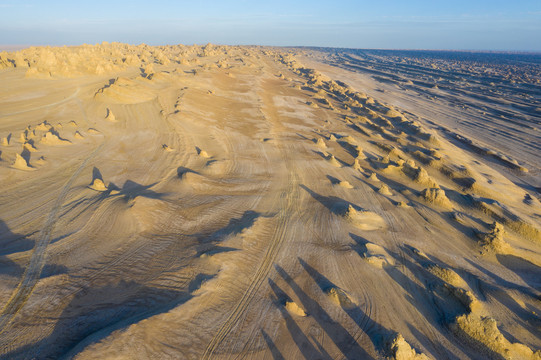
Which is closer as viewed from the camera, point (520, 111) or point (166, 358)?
point (166, 358)

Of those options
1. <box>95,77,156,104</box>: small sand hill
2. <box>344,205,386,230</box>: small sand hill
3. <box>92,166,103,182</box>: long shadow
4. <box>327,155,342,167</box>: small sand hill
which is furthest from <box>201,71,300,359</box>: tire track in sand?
<box>95,77,156,104</box>: small sand hill

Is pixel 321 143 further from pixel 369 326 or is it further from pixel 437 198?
pixel 369 326

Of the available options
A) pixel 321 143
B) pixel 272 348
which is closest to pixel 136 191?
pixel 272 348

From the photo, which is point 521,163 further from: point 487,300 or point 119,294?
point 119,294

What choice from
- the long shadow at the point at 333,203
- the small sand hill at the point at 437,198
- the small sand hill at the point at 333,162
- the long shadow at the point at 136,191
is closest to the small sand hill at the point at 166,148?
the long shadow at the point at 136,191

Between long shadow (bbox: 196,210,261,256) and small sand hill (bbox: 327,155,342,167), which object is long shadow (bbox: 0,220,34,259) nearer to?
long shadow (bbox: 196,210,261,256)

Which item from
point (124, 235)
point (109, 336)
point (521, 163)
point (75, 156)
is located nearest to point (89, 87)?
point (75, 156)

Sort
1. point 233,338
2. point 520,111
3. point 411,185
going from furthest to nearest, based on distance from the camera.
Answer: point 520,111 → point 411,185 → point 233,338
